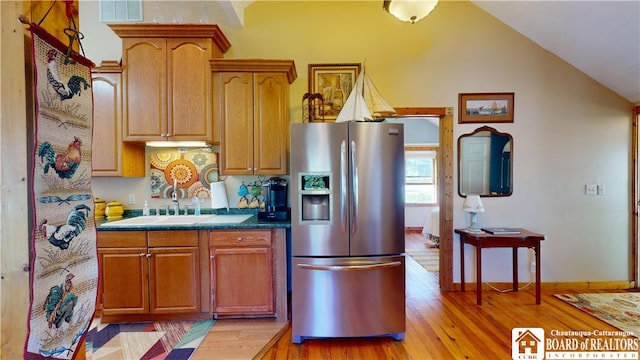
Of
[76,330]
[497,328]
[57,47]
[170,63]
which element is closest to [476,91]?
[497,328]

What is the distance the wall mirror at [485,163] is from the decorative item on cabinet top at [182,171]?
2.84 metres

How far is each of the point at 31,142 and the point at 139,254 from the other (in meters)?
1.74

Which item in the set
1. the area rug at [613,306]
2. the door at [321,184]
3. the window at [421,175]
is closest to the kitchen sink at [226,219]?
the door at [321,184]

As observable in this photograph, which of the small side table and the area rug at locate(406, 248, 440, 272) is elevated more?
the small side table

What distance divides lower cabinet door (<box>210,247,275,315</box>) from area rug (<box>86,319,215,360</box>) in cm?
27

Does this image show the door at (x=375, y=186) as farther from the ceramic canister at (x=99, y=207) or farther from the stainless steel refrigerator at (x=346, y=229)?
the ceramic canister at (x=99, y=207)

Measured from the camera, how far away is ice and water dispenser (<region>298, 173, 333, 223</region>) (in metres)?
2.17

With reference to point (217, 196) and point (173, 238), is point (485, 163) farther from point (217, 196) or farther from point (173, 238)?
point (173, 238)

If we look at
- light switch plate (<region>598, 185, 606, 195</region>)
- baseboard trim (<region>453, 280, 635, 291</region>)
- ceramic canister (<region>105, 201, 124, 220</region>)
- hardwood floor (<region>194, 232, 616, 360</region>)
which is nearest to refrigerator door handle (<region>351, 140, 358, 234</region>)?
hardwood floor (<region>194, 232, 616, 360</region>)

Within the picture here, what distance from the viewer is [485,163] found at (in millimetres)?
3174

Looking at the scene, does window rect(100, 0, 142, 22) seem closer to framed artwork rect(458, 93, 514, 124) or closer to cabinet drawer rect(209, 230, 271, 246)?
cabinet drawer rect(209, 230, 271, 246)

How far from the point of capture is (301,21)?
3.08 meters

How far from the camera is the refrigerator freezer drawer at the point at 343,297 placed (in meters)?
2.14

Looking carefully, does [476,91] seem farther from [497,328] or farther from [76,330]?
[76,330]
